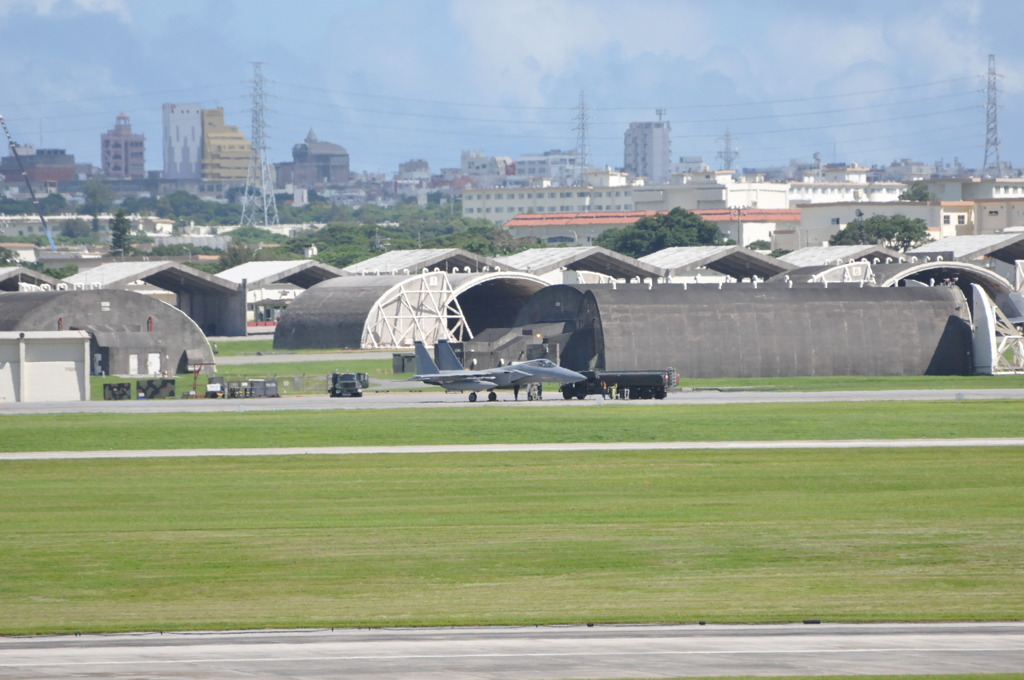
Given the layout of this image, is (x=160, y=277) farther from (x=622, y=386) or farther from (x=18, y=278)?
(x=622, y=386)

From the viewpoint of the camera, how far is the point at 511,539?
105 feet

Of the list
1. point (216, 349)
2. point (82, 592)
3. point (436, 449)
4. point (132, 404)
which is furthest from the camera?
point (216, 349)

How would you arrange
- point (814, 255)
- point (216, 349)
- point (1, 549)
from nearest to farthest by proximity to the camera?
point (1, 549) → point (216, 349) → point (814, 255)

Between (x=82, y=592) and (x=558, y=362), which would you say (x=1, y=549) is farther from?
(x=558, y=362)

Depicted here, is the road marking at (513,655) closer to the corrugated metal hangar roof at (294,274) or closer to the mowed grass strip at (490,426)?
the mowed grass strip at (490,426)

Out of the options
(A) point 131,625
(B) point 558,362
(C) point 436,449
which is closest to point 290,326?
(B) point 558,362

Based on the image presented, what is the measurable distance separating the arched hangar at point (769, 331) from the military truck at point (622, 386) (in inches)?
612

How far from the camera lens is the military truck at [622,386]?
67.1 m

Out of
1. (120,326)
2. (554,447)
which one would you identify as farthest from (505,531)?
(120,326)

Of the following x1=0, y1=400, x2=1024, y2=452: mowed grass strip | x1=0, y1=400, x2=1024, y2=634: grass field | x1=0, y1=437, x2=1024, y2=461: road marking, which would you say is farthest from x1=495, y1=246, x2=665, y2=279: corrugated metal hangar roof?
x1=0, y1=437, x2=1024, y2=461: road marking

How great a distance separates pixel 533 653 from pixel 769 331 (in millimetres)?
67441

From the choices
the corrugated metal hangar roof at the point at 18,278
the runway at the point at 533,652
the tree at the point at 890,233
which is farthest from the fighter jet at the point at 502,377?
the tree at the point at 890,233

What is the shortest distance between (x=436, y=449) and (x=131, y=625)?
975 inches

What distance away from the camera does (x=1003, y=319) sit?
3595 inches
